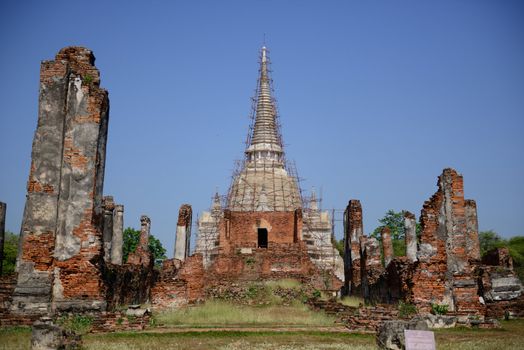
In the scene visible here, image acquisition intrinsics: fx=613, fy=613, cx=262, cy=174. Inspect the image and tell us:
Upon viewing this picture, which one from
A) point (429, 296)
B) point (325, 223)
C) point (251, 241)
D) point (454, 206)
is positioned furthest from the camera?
point (325, 223)

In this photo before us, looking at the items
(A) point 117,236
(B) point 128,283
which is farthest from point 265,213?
(B) point 128,283

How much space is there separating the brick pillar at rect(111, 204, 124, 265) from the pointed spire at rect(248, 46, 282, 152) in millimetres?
23613

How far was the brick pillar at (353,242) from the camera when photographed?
958 inches

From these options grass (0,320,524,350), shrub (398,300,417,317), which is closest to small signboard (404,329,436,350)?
grass (0,320,524,350)

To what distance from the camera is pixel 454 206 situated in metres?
15.4

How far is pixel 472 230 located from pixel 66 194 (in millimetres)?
14991

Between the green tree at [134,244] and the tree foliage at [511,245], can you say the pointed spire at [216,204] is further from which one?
the tree foliage at [511,245]

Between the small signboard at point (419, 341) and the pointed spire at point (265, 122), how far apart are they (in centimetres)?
3832

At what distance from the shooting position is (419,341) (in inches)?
268

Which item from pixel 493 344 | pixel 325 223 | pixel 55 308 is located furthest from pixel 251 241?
pixel 493 344

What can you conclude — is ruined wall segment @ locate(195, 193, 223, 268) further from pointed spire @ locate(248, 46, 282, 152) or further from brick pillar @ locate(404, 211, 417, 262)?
brick pillar @ locate(404, 211, 417, 262)

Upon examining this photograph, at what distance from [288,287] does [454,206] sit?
8.74 meters

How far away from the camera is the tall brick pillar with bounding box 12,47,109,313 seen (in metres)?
11.8

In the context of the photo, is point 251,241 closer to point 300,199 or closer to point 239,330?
point 300,199
